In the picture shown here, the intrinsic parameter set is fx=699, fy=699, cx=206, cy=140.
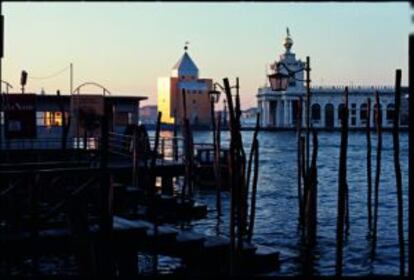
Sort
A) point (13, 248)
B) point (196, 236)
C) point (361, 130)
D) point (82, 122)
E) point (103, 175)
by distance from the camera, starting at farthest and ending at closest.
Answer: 1. point (361, 130)
2. point (82, 122)
3. point (196, 236)
4. point (13, 248)
5. point (103, 175)

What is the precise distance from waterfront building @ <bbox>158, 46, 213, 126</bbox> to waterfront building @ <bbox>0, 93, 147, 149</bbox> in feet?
383

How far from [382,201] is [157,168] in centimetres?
1044

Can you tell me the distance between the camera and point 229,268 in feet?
37.0

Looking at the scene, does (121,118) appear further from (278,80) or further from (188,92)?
(188,92)

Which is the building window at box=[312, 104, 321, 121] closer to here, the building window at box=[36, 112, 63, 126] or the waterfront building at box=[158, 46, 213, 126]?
the waterfront building at box=[158, 46, 213, 126]

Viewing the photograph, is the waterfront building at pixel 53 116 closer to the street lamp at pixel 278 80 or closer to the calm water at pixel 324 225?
the calm water at pixel 324 225

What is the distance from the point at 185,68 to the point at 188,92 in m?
7.75

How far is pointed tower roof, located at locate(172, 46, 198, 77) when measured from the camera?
153 metres

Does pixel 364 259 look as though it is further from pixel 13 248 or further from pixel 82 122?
pixel 82 122

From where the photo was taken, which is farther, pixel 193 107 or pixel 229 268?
pixel 193 107

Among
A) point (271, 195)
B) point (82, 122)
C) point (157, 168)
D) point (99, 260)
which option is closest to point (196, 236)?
point (99, 260)

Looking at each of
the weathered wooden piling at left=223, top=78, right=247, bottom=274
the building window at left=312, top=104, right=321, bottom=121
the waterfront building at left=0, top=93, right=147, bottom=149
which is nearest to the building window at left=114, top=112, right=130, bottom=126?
the waterfront building at left=0, top=93, right=147, bottom=149

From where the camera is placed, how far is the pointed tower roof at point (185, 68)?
153 metres

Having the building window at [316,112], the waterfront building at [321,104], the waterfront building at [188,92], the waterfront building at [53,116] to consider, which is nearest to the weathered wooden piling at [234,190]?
the waterfront building at [53,116]
